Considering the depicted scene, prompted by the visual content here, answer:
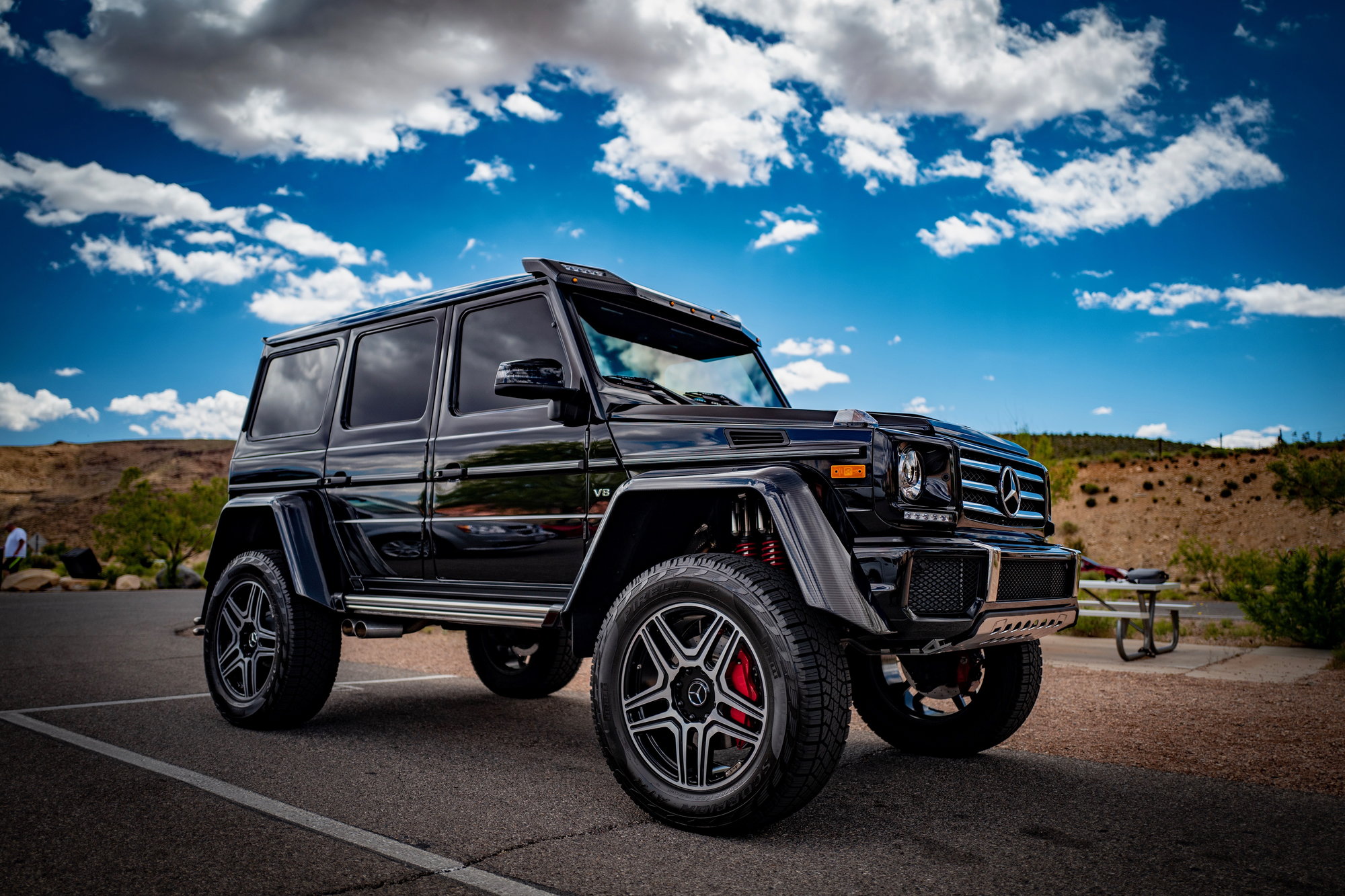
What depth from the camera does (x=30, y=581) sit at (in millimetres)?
21750

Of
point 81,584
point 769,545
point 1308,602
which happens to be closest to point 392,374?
point 769,545

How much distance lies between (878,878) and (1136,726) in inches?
133

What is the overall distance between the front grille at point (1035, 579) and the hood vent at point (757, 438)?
39.3 inches

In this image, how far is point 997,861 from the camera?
3.10 m

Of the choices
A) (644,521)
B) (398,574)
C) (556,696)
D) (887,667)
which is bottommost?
(556,696)

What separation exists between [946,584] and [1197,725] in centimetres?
333

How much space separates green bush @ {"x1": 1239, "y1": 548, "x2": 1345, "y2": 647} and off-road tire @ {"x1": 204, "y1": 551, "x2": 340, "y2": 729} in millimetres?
9839

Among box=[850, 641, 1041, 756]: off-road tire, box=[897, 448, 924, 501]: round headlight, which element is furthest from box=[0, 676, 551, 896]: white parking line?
box=[850, 641, 1041, 756]: off-road tire

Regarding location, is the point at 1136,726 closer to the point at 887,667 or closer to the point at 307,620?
the point at 887,667

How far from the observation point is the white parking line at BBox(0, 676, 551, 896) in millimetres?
2854

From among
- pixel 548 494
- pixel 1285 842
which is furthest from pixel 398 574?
pixel 1285 842

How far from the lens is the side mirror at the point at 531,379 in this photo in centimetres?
379

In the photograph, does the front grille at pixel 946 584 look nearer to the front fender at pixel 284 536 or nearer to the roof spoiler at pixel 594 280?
the roof spoiler at pixel 594 280

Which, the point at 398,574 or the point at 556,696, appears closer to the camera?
the point at 398,574
